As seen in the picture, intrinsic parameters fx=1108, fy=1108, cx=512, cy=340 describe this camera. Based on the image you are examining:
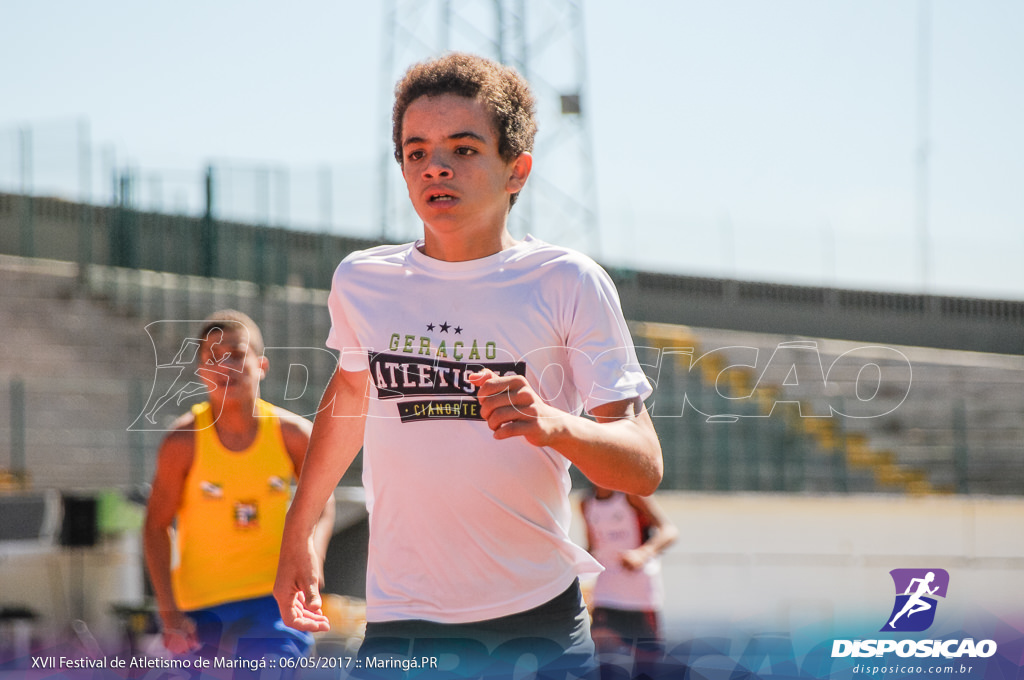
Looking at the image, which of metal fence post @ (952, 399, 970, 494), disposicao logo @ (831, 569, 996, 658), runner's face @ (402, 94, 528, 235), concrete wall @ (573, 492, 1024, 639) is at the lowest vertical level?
concrete wall @ (573, 492, 1024, 639)

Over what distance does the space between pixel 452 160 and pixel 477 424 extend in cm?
54

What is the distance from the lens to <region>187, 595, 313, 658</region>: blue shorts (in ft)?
12.2

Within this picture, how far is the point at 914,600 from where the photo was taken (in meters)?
3.65

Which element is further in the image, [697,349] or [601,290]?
[697,349]

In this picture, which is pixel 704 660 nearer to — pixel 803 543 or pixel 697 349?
pixel 803 543

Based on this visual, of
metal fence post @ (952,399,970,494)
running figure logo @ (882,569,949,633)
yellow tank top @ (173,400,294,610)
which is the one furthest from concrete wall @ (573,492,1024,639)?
yellow tank top @ (173,400,294,610)

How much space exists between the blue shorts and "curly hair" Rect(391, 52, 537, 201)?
2.04 metres

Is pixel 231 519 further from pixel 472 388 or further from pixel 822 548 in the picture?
pixel 822 548

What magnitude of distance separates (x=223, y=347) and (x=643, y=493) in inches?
94.2

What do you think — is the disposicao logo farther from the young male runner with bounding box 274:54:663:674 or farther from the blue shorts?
the blue shorts

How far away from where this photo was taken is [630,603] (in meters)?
5.61

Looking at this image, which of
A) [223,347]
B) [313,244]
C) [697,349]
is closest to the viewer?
[223,347]

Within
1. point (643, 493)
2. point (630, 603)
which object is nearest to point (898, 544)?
point (630, 603)

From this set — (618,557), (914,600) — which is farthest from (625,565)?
(914,600)
